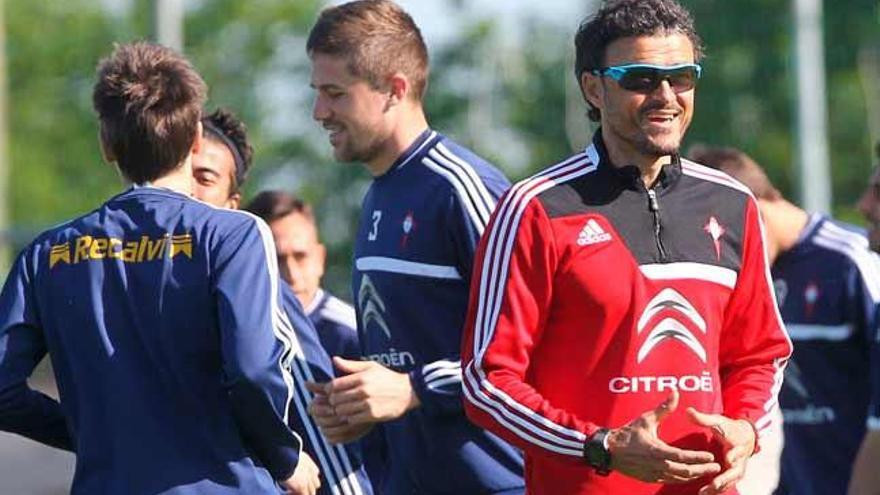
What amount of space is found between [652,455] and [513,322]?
56 cm

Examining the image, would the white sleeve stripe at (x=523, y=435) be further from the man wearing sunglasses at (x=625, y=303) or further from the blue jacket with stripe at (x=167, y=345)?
the blue jacket with stripe at (x=167, y=345)

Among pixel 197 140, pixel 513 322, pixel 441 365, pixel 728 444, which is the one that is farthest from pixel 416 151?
pixel 728 444

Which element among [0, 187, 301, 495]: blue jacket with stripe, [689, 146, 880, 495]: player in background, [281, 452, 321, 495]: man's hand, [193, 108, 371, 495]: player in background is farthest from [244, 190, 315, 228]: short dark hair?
[0, 187, 301, 495]: blue jacket with stripe

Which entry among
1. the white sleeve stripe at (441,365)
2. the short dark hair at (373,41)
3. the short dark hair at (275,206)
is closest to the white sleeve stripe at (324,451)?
the white sleeve stripe at (441,365)

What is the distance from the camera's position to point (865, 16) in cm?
4934

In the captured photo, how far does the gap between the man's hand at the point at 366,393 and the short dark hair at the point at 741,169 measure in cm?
269

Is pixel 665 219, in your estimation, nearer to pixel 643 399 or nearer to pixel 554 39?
pixel 643 399

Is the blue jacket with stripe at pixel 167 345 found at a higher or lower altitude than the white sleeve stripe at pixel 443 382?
higher

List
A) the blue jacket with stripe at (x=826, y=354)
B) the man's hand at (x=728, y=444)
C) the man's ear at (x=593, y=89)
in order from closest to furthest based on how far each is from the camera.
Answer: the man's hand at (x=728, y=444), the man's ear at (x=593, y=89), the blue jacket with stripe at (x=826, y=354)

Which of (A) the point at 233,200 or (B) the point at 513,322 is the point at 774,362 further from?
(A) the point at 233,200

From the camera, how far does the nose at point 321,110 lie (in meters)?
7.95

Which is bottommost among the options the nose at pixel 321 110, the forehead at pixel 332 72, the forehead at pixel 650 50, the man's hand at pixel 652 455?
the man's hand at pixel 652 455

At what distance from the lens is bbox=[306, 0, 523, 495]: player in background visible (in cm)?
738

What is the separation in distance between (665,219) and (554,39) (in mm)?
48586
